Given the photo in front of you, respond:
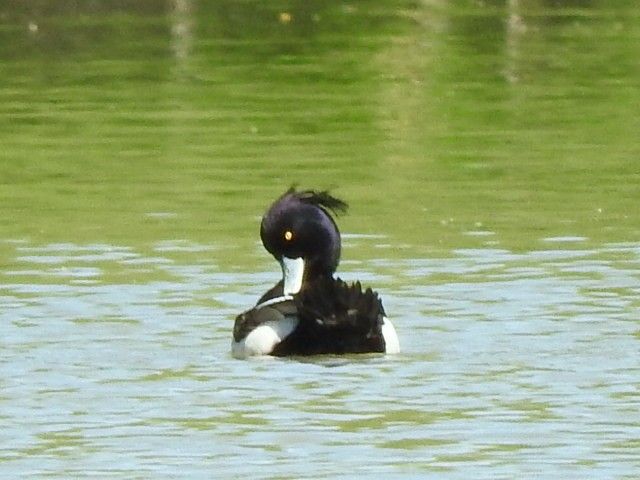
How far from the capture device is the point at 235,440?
32.8 feet

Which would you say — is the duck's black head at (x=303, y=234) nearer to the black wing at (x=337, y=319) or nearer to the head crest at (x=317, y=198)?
the head crest at (x=317, y=198)

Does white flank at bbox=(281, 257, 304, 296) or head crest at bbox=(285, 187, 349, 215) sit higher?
head crest at bbox=(285, 187, 349, 215)

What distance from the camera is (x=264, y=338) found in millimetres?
11727

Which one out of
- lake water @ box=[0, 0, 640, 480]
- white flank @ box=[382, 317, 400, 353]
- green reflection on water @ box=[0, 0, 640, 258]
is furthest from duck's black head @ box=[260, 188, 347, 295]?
green reflection on water @ box=[0, 0, 640, 258]

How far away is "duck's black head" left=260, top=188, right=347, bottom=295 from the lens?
491 inches

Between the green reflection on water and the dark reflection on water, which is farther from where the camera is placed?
the green reflection on water

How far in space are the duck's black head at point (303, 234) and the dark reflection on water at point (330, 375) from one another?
0.50 meters

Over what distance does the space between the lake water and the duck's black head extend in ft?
1.60

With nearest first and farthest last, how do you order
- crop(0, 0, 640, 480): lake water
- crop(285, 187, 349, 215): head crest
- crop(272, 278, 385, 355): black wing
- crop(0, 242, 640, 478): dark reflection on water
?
crop(0, 242, 640, 478): dark reflection on water
crop(0, 0, 640, 480): lake water
crop(272, 278, 385, 355): black wing
crop(285, 187, 349, 215): head crest

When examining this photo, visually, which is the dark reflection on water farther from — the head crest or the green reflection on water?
the green reflection on water

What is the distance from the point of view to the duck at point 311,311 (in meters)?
11.6

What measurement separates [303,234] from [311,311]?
0.96 m

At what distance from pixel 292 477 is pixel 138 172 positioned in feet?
31.3

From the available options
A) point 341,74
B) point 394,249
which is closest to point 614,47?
point 341,74
